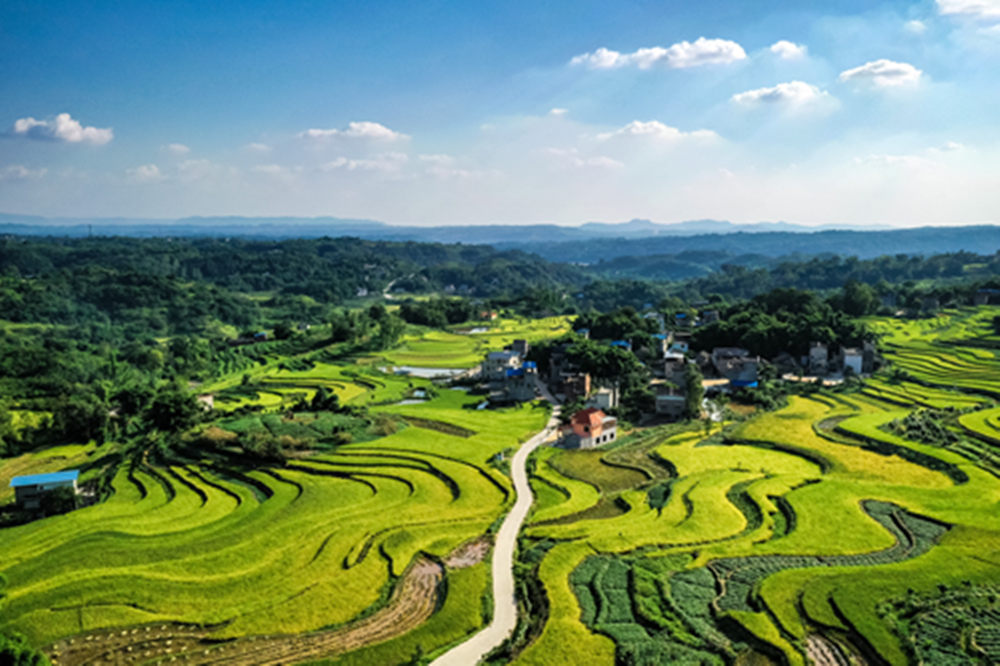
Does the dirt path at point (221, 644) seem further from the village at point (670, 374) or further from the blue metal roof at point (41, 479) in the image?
the village at point (670, 374)

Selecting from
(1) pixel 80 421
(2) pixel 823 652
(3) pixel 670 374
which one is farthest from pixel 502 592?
(3) pixel 670 374

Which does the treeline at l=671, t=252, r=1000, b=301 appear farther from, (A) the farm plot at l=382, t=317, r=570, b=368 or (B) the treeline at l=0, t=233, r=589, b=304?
(A) the farm plot at l=382, t=317, r=570, b=368

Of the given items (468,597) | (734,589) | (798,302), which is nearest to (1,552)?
(468,597)

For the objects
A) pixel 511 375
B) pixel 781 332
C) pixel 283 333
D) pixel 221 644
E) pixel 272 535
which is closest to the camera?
pixel 221 644

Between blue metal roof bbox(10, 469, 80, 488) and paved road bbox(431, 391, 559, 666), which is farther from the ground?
blue metal roof bbox(10, 469, 80, 488)

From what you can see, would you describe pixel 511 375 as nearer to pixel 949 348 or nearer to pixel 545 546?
pixel 545 546

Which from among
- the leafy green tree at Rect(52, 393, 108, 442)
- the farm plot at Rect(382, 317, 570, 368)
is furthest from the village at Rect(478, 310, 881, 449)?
the leafy green tree at Rect(52, 393, 108, 442)

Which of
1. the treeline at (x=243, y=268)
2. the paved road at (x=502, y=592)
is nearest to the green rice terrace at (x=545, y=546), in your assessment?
the paved road at (x=502, y=592)
